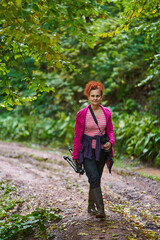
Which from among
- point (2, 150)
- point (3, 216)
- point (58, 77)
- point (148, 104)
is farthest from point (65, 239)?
point (58, 77)

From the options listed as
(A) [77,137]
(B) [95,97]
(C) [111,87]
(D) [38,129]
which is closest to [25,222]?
(A) [77,137]

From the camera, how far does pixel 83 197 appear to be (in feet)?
16.3

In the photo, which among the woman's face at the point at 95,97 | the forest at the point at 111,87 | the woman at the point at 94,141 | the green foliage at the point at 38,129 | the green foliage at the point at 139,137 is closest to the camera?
the woman at the point at 94,141

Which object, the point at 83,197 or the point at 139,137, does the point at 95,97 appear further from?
the point at 139,137

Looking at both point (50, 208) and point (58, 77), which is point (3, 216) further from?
point (58, 77)

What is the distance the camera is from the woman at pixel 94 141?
3.47 m

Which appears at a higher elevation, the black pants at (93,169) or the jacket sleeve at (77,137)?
the jacket sleeve at (77,137)

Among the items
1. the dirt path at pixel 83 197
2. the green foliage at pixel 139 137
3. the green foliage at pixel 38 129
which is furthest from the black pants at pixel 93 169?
the green foliage at pixel 38 129

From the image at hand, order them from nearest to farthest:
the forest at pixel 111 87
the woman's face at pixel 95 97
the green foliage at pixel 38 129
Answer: the woman's face at pixel 95 97
the forest at pixel 111 87
the green foliage at pixel 38 129

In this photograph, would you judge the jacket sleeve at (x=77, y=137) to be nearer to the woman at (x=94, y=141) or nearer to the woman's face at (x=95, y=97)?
the woman at (x=94, y=141)

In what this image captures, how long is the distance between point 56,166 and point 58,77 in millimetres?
5206

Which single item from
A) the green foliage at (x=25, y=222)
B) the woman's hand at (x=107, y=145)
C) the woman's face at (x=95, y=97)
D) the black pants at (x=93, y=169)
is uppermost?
the woman's face at (x=95, y=97)

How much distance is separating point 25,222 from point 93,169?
116 cm

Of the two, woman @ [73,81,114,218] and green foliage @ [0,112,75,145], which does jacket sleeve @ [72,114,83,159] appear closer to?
woman @ [73,81,114,218]
